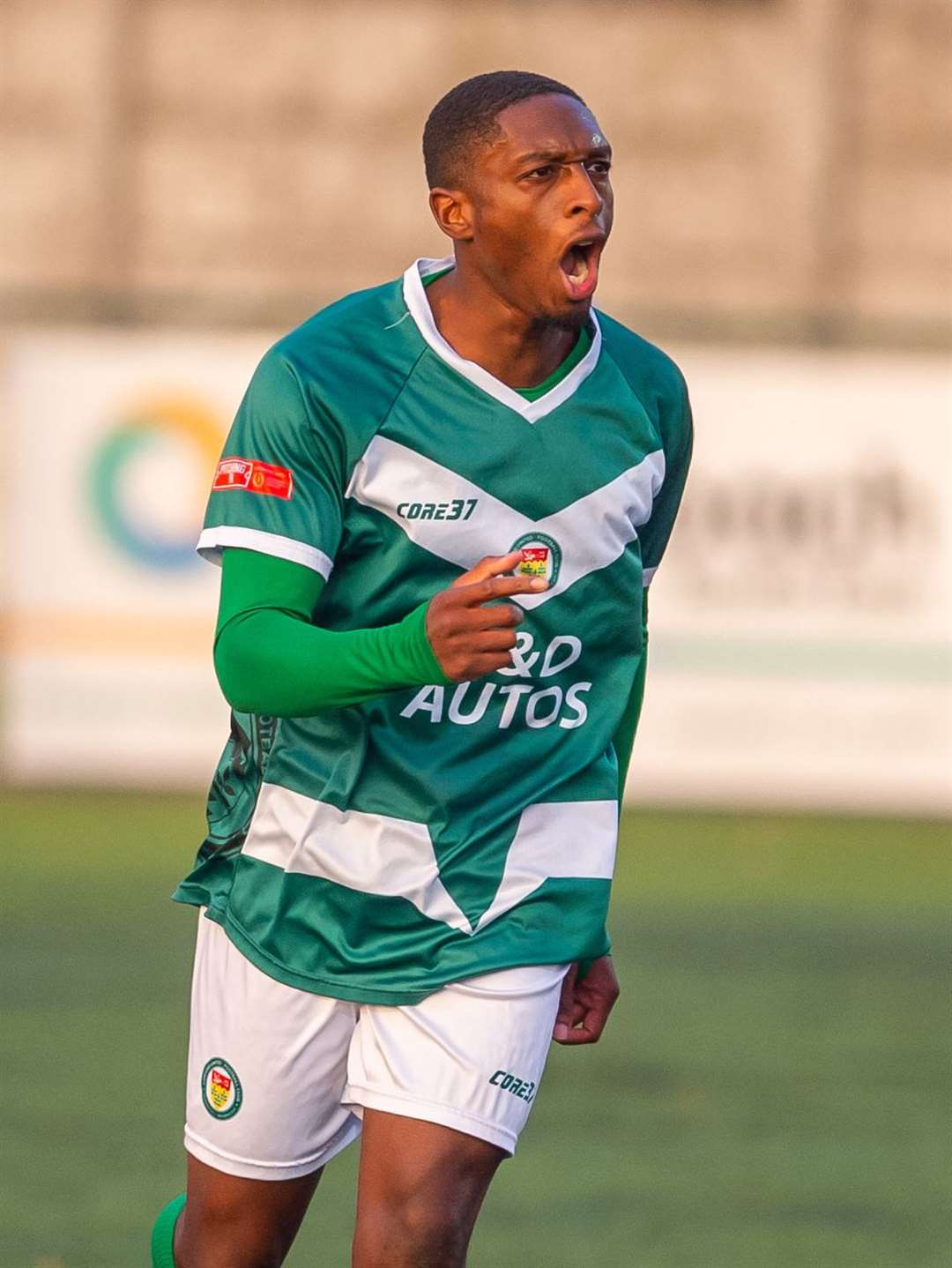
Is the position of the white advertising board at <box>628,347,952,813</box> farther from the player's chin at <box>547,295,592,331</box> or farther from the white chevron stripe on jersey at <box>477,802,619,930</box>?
the player's chin at <box>547,295,592,331</box>

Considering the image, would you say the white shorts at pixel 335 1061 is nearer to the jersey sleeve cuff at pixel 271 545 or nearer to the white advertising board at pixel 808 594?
A: the jersey sleeve cuff at pixel 271 545

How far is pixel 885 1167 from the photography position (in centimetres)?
645

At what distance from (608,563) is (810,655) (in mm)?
9895

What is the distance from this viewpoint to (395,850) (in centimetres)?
383

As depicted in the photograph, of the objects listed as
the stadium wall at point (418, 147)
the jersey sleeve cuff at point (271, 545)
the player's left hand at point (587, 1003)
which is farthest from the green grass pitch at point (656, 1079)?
the stadium wall at point (418, 147)

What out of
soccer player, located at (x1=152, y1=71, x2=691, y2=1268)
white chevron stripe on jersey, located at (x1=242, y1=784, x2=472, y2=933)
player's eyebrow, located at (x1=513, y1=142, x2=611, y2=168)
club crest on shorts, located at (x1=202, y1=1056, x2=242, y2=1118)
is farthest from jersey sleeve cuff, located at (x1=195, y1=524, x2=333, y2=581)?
club crest on shorts, located at (x1=202, y1=1056, x2=242, y2=1118)

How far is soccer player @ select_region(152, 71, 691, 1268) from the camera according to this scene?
368 cm

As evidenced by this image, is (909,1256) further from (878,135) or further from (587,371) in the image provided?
(878,135)

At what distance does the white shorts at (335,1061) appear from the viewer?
3.78 meters

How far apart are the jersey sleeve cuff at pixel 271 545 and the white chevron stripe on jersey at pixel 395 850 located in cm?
41

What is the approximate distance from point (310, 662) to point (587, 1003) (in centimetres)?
92

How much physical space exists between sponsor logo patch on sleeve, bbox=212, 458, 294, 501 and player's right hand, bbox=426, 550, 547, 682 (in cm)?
37

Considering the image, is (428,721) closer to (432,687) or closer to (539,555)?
(432,687)

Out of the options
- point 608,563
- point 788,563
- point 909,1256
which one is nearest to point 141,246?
point 788,563
